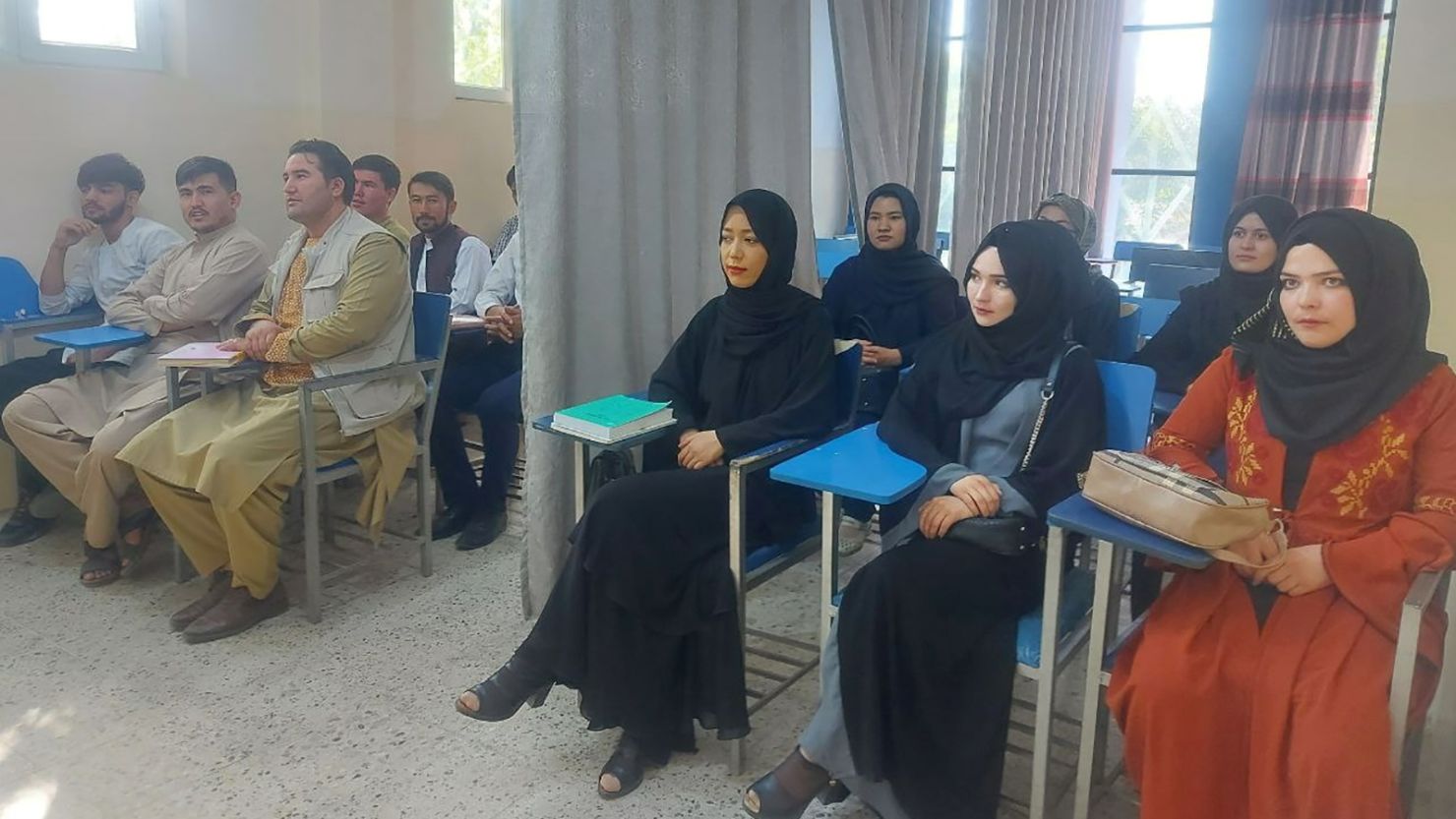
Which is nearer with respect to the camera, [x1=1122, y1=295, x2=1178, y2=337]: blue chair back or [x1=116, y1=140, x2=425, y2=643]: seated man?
[x1=116, y1=140, x2=425, y2=643]: seated man

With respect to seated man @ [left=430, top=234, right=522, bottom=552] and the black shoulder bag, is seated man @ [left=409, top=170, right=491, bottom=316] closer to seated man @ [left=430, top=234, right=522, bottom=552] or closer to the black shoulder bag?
seated man @ [left=430, top=234, right=522, bottom=552]

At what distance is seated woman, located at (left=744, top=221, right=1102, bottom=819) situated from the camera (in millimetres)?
1882

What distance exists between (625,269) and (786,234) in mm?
556

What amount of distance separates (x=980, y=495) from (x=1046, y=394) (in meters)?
0.27

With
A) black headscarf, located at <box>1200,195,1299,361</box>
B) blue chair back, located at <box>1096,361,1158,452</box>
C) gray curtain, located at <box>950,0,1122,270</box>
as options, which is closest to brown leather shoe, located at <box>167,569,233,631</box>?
blue chair back, located at <box>1096,361,1158,452</box>

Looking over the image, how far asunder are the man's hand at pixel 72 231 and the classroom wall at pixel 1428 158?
4.10m

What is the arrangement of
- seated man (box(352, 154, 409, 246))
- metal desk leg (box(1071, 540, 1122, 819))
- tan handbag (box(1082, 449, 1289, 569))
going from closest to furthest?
tan handbag (box(1082, 449, 1289, 569)), metal desk leg (box(1071, 540, 1122, 819)), seated man (box(352, 154, 409, 246))

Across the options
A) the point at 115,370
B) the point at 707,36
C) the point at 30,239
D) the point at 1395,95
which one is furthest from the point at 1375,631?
the point at 30,239

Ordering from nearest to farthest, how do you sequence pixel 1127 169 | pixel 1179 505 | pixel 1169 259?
pixel 1179 505 → pixel 1169 259 → pixel 1127 169

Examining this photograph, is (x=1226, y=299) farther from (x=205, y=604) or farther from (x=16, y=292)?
(x=16, y=292)

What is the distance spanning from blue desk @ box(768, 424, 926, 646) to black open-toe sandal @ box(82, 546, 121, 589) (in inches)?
90.3

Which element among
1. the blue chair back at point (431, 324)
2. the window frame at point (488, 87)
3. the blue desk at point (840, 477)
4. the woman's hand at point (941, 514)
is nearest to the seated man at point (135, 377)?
the blue chair back at point (431, 324)

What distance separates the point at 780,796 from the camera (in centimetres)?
196

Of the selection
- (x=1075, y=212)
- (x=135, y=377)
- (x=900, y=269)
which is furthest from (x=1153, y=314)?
(x=135, y=377)
